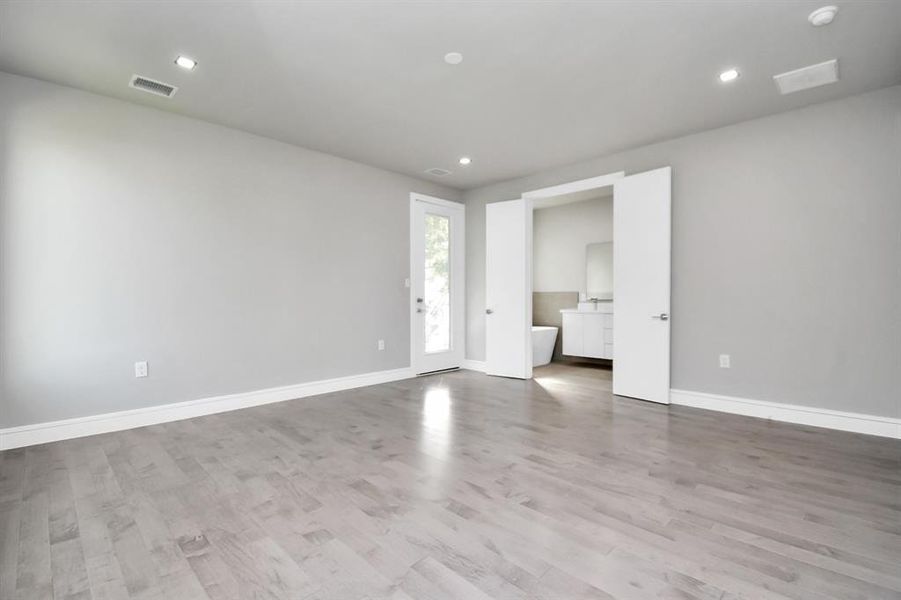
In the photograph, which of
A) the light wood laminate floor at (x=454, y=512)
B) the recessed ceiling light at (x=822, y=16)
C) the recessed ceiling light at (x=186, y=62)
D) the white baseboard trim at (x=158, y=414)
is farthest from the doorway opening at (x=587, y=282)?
the recessed ceiling light at (x=186, y=62)

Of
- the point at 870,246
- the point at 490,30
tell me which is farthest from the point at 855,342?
the point at 490,30

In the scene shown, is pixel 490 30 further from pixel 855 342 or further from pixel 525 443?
pixel 855 342

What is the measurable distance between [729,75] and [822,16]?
2.10 feet

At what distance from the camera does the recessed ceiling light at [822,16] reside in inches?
90.1

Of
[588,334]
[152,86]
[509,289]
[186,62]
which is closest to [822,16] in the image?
[509,289]

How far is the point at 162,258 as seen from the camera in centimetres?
354

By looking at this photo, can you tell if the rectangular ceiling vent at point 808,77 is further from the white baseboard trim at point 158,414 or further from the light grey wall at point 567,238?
the white baseboard trim at point 158,414

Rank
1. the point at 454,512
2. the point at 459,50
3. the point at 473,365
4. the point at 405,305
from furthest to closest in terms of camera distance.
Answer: the point at 473,365 < the point at 405,305 < the point at 459,50 < the point at 454,512

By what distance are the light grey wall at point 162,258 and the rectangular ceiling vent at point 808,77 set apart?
3.98m

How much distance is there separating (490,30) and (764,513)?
295 centimetres

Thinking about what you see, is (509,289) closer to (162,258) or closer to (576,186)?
(576,186)

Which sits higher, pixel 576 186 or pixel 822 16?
pixel 822 16

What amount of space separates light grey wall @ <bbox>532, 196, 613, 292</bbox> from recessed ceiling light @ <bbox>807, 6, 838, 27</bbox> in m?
4.16

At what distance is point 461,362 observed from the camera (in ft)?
20.2
